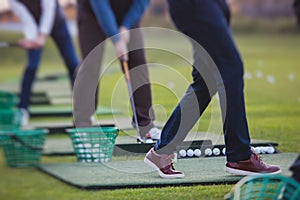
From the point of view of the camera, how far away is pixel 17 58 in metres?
21.3

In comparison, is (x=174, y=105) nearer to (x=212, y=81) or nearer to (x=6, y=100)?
Result: (x=212, y=81)

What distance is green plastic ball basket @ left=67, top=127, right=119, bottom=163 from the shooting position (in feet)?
17.9

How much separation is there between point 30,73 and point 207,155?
12.9 ft

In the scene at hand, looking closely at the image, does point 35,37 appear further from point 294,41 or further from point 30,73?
point 294,41

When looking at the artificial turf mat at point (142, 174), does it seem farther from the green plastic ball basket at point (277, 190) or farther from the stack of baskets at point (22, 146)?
the green plastic ball basket at point (277, 190)

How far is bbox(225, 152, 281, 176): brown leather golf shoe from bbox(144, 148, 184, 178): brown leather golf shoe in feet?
0.89

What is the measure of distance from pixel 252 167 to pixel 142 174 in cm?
60

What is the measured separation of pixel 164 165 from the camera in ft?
15.6

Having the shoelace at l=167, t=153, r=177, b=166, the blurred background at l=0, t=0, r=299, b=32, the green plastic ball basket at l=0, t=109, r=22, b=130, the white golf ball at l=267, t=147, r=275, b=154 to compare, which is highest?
the shoelace at l=167, t=153, r=177, b=166

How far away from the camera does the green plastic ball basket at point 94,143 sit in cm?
547

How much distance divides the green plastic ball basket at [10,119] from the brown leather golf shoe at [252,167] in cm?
332

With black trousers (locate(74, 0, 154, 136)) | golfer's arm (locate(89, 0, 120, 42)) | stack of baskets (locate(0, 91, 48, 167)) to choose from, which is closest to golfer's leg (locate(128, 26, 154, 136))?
black trousers (locate(74, 0, 154, 136))

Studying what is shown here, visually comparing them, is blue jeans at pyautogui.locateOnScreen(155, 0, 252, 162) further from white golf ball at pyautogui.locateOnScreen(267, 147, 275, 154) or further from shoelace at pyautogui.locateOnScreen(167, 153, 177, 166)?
white golf ball at pyautogui.locateOnScreen(267, 147, 275, 154)

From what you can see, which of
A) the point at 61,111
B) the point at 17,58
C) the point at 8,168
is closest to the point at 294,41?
the point at 17,58
